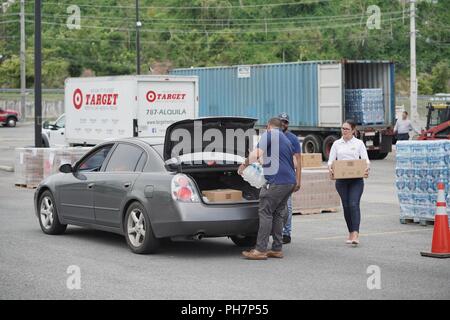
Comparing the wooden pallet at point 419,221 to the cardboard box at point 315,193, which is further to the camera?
the cardboard box at point 315,193

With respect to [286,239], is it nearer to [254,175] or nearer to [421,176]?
[254,175]

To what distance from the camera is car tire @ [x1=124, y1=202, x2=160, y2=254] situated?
37.2 ft

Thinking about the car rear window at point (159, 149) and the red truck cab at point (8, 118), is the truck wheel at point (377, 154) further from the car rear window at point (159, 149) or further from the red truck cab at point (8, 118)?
the red truck cab at point (8, 118)

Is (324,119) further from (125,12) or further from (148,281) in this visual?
(125,12)

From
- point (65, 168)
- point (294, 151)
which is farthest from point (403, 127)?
point (65, 168)

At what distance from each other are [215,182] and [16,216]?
17.1 ft

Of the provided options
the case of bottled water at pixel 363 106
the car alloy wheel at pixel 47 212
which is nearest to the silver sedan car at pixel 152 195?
the car alloy wheel at pixel 47 212

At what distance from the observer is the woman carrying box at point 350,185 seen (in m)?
12.4

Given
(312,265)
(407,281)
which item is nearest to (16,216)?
(312,265)

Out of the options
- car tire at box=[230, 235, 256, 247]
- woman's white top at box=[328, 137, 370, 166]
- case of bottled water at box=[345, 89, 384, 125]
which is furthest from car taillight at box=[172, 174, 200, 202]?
case of bottled water at box=[345, 89, 384, 125]

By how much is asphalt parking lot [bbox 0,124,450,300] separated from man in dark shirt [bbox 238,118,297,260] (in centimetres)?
21

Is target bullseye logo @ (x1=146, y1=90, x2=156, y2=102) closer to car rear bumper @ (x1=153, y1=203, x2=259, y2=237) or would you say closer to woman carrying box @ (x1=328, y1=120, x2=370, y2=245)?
woman carrying box @ (x1=328, y1=120, x2=370, y2=245)

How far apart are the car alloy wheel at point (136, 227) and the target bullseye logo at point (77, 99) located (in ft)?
52.0

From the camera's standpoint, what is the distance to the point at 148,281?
376 inches
